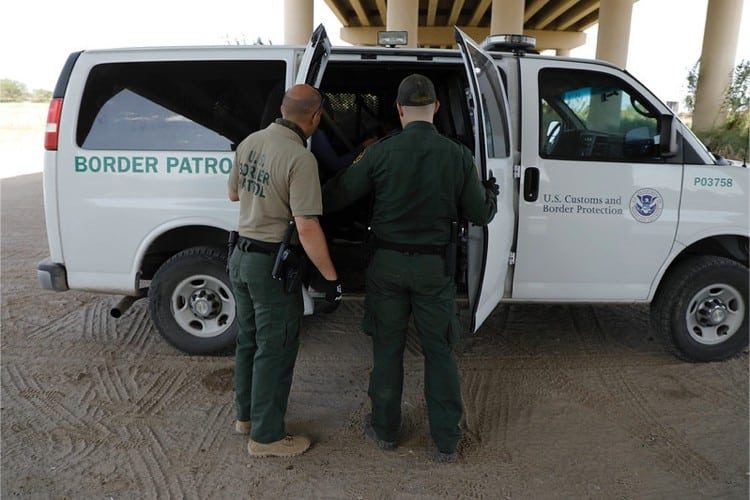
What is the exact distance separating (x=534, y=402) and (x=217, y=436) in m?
1.95

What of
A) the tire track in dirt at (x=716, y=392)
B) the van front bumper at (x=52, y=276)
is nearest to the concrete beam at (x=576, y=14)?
the tire track in dirt at (x=716, y=392)

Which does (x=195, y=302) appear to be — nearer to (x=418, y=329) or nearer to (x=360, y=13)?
(x=418, y=329)

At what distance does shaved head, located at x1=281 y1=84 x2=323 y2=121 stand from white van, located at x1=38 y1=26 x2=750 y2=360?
102cm

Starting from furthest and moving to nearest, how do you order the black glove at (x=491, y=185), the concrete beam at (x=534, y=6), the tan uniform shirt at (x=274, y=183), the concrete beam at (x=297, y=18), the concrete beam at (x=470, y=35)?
the concrete beam at (x=470, y=35), the concrete beam at (x=534, y=6), the concrete beam at (x=297, y=18), the black glove at (x=491, y=185), the tan uniform shirt at (x=274, y=183)

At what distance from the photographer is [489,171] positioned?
337cm

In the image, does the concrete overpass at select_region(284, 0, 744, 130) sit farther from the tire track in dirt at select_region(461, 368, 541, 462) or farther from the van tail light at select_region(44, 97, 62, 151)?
the tire track in dirt at select_region(461, 368, 541, 462)

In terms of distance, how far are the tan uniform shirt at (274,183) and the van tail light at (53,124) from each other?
1.68 meters

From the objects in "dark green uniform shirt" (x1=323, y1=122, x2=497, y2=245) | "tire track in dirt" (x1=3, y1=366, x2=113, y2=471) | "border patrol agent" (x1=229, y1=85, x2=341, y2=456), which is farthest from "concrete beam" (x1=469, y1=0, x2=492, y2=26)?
"tire track in dirt" (x1=3, y1=366, x2=113, y2=471)

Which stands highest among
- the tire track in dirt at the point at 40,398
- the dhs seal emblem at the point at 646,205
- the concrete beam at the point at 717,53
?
the concrete beam at the point at 717,53

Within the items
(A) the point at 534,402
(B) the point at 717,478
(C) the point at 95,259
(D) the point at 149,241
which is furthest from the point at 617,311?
(C) the point at 95,259

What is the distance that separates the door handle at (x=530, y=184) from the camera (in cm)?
388

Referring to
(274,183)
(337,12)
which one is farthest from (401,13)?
(337,12)

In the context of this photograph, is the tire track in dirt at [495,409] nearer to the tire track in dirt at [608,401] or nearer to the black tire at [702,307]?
the tire track in dirt at [608,401]

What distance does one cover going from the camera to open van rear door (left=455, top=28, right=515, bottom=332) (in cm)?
326
